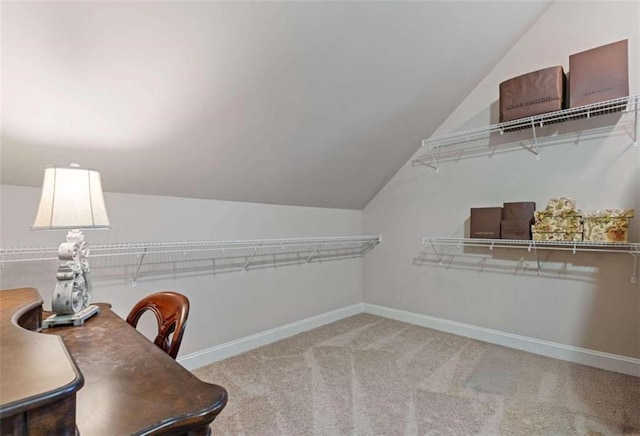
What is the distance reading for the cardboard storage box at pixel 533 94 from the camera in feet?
7.29

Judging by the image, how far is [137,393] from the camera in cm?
72

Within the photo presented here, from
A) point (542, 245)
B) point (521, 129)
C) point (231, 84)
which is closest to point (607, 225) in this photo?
point (542, 245)

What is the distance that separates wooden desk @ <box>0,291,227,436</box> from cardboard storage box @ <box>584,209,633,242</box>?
250 centimetres

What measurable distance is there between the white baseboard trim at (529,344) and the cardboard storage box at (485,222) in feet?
2.81

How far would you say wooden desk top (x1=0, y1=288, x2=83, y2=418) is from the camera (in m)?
0.45

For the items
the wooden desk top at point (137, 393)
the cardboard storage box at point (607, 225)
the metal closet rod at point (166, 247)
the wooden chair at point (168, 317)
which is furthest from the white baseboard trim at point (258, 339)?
the cardboard storage box at point (607, 225)

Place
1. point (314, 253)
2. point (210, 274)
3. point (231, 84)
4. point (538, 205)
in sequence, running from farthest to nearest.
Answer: point (314, 253)
point (538, 205)
point (210, 274)
point (231, 84)

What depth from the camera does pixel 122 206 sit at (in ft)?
6.52

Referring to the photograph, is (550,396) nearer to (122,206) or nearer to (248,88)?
(248,88)

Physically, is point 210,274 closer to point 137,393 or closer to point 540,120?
point 137,393

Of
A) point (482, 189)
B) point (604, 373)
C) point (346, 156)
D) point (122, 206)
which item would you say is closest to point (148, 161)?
point (122, 206)

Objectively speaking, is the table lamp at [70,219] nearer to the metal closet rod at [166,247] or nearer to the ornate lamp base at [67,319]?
the ornate lamp base at [67,319]

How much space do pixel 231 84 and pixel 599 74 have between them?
2.28 meters

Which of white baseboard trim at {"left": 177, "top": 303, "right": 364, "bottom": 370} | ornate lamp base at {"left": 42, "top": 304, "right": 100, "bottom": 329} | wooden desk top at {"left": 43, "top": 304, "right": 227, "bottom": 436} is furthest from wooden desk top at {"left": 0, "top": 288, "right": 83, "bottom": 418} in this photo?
white baseboard trim at {"left": 177, "top": 303, "right": 364, "bottom": 370}
